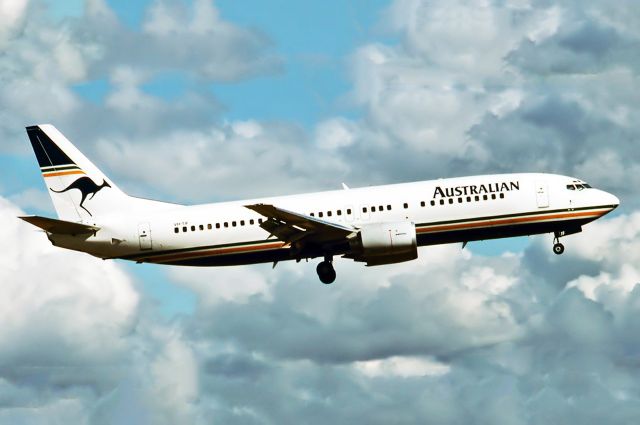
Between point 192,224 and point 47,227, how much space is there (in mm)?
8279

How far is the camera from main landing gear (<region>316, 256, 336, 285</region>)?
193 ft

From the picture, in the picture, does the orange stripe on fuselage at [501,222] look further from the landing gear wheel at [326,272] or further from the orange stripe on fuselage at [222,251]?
the orange stripe on fuselage at [222,251]

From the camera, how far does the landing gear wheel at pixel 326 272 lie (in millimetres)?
58844

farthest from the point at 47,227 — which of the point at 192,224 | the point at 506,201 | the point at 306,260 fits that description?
the point at 506,201

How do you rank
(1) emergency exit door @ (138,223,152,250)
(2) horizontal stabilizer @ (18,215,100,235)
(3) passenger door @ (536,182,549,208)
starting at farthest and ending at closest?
1. (1) emergency exit door @ (138,223,152,250)
2. (2) horizontal stabilizer @ (18,215,100,235)
3. (3) passenger door @ (536,182,549,208)

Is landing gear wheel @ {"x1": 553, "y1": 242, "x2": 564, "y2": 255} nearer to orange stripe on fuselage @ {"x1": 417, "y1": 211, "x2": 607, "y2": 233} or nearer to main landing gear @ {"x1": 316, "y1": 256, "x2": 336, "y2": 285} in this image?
orange stripe on fuselage @ {"x1": 417, "y1": 211, "x2": 607, "y2": 233}

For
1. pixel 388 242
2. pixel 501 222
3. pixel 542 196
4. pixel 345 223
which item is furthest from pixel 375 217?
pixel 542 196

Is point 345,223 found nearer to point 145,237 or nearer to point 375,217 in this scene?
point 375,217

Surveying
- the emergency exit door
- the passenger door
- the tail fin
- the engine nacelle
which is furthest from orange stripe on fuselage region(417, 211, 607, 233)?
the tail fin

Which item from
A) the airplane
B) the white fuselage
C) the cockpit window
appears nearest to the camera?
Answer: the airplane

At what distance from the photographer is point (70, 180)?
2534 inches

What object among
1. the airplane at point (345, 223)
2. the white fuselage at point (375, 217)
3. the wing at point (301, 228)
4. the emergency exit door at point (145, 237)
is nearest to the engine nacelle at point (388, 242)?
the airplane at point (345, 223)

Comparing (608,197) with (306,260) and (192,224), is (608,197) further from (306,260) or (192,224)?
(192,224)

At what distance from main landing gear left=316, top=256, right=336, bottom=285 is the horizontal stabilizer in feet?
44.2
